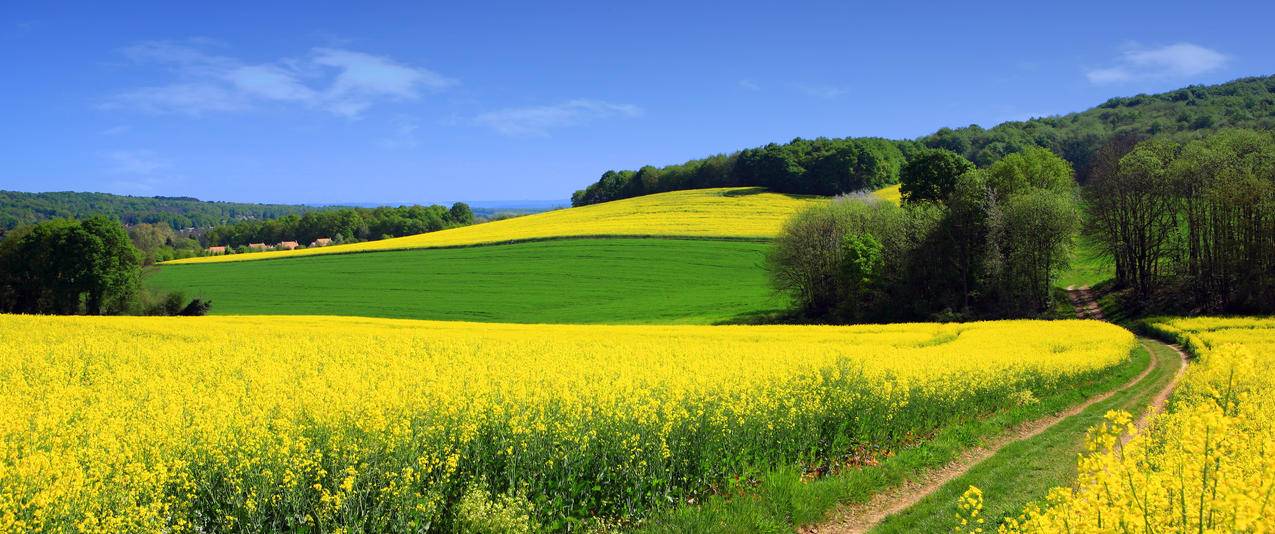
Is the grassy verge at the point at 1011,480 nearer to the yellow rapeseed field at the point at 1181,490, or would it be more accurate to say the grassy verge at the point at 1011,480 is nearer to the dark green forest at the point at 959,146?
the yellow rapeseed field at the point at 1181,490

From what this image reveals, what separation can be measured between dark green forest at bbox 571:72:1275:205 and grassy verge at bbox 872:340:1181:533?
78.4 m

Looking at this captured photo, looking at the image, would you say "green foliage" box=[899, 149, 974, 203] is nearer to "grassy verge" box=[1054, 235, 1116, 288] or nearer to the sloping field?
"grassy verge" box=[1054, 235, 1116, 288]

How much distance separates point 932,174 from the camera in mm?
56781

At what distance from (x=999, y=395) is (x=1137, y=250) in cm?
3357

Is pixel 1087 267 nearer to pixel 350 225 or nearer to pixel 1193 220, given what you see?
pixel 1193 220

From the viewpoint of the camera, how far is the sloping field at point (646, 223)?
245 ft

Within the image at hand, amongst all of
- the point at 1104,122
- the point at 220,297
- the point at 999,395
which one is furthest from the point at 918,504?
the point at 1104,122

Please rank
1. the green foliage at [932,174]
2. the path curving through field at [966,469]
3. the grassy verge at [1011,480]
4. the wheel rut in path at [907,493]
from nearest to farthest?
the grassy verge at [1011,480] < the path curving through field at [966,469] < the wheel rut in path at [907,493] < the green foliage at [932,174]

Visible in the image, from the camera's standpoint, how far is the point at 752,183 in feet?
364

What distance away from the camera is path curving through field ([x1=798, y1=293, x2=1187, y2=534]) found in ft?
30.0

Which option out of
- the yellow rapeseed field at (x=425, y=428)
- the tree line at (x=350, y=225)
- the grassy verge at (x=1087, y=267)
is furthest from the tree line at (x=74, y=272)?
the grassy verge at (x=1087, y=267)

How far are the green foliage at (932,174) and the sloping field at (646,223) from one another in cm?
1390

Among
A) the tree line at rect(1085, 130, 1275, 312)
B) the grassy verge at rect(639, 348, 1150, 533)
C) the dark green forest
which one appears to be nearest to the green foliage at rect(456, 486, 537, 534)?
the grassy verge at rect(639, 348, 1150, 533)

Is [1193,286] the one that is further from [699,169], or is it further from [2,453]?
[699,169]
